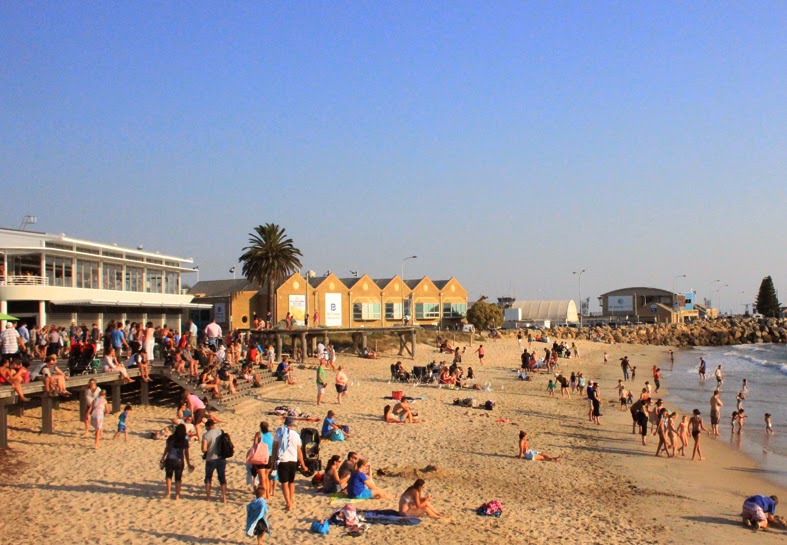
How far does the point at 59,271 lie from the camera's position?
33.7m

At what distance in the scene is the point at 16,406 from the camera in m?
18.8

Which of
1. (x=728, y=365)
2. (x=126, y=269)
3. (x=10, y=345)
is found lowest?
(x=728, y=365)

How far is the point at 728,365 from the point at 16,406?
5295cm

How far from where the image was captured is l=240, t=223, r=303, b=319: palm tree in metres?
45.9

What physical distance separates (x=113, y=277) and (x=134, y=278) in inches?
85.0

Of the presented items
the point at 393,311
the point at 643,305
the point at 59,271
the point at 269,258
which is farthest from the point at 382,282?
the point at 643,305

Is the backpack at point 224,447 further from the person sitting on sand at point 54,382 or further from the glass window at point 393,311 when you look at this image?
the glass window at point 393,311

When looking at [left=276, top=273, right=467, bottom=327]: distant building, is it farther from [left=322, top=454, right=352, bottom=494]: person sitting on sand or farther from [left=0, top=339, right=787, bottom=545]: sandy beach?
[left=322, top=454, right=352, bottom=494]: person sitting on sand

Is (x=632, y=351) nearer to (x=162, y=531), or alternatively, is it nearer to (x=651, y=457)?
(x=651, y=457)

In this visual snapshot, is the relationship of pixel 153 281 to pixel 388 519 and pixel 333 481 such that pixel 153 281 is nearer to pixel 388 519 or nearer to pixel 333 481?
pixel 333 481

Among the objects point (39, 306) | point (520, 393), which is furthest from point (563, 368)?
point (39, 306)

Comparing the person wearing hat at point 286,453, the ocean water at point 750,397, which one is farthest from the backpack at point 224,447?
the ocean water at point 750,397

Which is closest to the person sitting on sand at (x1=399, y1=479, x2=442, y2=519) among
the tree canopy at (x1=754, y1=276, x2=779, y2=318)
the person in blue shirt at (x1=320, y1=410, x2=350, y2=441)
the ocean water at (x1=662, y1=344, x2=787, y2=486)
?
the person in blue shirt at (x1=320, y1=410, x2=350, y2=441)

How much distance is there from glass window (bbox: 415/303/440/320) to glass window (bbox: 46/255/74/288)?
34406mm
